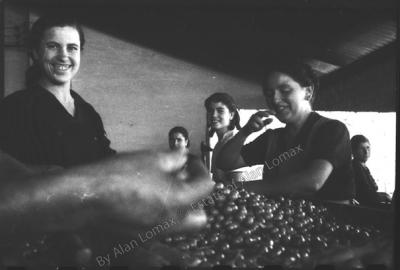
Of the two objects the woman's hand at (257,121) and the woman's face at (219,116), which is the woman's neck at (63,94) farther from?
the woman's hand at (257,121)

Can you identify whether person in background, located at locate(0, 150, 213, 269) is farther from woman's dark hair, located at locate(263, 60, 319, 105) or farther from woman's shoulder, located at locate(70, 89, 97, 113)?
woman's dark hair, located at locate(263, 60, 319, 105)

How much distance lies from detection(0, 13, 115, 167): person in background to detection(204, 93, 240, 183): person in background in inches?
18.4

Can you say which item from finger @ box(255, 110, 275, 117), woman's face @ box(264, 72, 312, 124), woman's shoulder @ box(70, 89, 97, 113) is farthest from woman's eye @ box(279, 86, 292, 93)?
woman's shoulder @ box(70, 89, 97, 113)

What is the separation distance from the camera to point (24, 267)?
1362 millimetres

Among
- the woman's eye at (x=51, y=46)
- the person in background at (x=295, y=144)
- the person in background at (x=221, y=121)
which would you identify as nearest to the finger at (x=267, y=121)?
the person in background at (x=295, y=144)

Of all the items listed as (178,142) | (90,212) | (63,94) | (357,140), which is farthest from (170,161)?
(357,140)

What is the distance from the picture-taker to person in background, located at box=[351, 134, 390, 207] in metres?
Answer: 2.16

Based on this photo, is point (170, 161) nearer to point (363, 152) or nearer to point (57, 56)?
point (57, 56)

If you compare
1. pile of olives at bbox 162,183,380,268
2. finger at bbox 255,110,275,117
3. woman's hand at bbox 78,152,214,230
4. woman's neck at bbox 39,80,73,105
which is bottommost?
pile of olives at bbox 162,183,380,268

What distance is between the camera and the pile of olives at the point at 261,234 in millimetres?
1399

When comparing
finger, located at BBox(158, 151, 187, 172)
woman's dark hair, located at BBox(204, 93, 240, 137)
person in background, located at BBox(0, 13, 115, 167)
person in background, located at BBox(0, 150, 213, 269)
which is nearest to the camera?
person in background, located at BBox(0, 150, 213, 269)

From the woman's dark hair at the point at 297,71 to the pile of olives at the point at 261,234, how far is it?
2.06ft

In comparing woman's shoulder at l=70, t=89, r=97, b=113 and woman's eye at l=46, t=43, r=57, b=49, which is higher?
woman's eye at l=46, t=43, r=57, b=49

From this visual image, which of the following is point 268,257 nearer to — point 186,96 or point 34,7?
point 186,96
